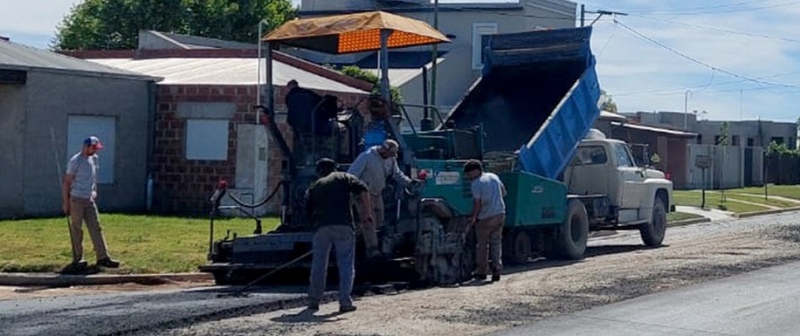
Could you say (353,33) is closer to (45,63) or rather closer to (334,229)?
(334,229)

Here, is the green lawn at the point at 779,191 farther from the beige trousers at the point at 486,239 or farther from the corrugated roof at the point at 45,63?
the beige trousers at the point at 486,239

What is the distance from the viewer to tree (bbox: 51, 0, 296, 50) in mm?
62062

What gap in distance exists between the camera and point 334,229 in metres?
15.0

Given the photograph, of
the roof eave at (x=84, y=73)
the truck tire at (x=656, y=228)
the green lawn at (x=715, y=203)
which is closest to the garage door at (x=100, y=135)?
the roof eave at (x=84, y=73)

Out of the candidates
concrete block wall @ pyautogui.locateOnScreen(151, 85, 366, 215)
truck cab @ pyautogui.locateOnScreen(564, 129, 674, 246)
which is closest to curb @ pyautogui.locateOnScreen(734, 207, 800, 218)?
concrete block wall @ pyautogui.locateOnScreen(151, 85, 366, 215)

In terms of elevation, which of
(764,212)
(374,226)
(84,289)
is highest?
(374,226)

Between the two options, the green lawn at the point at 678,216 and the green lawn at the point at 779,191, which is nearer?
the green lawn at the point at 678,216

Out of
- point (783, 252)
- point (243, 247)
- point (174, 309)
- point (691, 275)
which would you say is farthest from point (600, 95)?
point (174, 309)

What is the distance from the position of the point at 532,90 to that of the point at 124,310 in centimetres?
1099

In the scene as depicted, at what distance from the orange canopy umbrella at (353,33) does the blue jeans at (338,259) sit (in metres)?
3.81

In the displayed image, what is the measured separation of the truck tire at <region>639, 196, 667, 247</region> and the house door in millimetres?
42297

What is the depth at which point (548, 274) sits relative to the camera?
1991cm

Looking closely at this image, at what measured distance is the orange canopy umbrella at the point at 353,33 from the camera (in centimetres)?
1798

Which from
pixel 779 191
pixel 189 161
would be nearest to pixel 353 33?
pixel 189 161
